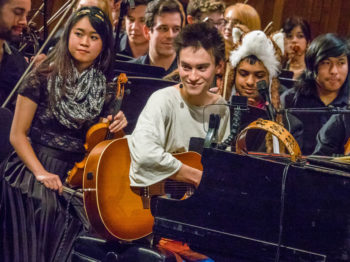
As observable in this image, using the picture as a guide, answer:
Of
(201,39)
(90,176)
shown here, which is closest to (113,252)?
(90,176)

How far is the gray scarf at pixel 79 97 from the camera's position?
3.05 m

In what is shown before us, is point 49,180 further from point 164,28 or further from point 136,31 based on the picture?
point 136,31

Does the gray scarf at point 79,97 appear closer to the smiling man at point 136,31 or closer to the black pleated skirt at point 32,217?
the black pleated skirt at point 32,217

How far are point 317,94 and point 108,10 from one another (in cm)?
136

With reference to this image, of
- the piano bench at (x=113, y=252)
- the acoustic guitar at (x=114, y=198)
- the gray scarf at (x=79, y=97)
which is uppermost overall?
the gray scarf at (x=79, y=97)

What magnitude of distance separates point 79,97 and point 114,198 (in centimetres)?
64

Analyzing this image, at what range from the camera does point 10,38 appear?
10.9 feet

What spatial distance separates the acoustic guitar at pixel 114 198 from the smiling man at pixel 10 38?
2.87 ft

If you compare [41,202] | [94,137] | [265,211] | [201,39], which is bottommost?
[41,202]

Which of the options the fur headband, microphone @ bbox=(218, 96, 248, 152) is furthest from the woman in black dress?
microphone @ bbox=(218, 96, 248, 152)

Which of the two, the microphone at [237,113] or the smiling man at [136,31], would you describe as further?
the smiling man at [136,31]

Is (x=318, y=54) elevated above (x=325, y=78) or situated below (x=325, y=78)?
above

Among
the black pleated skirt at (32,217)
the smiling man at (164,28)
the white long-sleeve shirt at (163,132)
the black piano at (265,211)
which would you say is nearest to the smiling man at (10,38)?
the black pleated skirt at (32,217)

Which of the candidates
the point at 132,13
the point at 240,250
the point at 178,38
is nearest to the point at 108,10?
the point at 132,13
